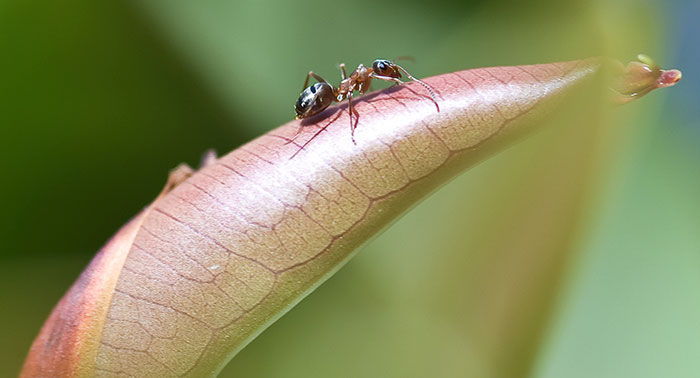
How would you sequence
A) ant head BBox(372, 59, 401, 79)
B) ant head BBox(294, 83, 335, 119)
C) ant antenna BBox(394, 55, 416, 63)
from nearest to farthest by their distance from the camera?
ant head BBox(294, 83, 335, 119) < ant head BBox(372, 59, 401, 79) < ant antenna BBox(394, 55, 416, 63)

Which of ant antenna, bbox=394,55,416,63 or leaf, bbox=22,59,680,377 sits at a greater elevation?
leaf, bbox=22,59,680,377

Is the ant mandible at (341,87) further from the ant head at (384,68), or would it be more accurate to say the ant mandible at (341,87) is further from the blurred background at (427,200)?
the blurred background at (427,200)

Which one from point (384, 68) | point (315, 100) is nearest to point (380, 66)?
point (384, 68)

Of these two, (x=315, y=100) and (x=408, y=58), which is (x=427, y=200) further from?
(x=408, y=58)

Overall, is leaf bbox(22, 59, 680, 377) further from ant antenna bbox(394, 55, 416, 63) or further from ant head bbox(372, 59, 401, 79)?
ant antenna bbox(394, 55, 416, 63)

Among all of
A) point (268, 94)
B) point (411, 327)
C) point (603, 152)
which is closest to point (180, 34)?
point (268, 94)

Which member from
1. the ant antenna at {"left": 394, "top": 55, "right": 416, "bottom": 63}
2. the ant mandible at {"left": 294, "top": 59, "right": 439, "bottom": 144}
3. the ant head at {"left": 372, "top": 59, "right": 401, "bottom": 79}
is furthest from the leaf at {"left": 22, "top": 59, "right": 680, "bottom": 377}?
the ant antenna at {"left": 394, "top": 55, "right": 416, "bottom": 63}

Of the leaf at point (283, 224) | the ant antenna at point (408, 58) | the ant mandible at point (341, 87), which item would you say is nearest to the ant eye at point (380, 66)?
the ant mandible at point (341, 87)
